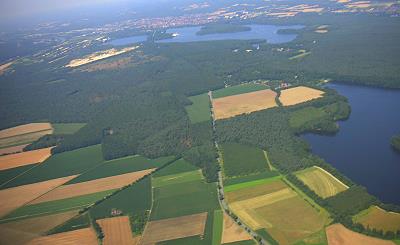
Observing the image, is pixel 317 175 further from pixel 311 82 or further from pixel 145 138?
pixel 311 82

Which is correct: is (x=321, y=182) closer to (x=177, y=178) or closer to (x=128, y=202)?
(x=177, y=178)

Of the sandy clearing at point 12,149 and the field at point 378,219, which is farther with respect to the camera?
the sandy clearing at point 12,149

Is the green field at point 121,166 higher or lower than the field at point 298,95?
lower

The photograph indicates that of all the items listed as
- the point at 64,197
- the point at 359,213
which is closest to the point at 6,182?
the point at 64,197

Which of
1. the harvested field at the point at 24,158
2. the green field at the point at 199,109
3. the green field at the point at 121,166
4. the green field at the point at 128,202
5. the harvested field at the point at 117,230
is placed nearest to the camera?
the harvested field at the point at 117,230

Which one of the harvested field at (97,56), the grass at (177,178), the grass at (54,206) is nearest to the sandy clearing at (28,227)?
the grass at (54,206)

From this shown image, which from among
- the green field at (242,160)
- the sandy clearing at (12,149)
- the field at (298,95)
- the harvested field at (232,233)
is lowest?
the sandy clearing at (12,149)

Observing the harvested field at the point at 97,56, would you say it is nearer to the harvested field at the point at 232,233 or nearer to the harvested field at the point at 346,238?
the harvested field at the point at 232,233
